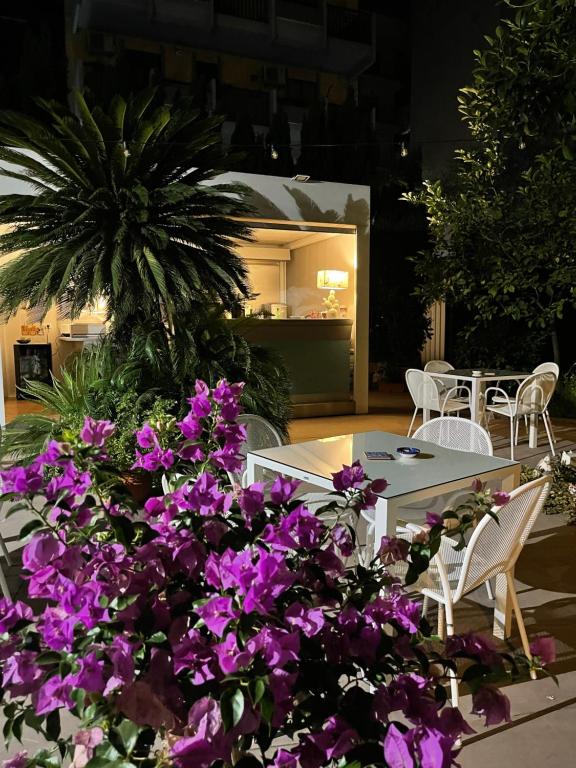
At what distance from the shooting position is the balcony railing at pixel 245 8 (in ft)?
32.1

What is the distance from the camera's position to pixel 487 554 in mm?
2076

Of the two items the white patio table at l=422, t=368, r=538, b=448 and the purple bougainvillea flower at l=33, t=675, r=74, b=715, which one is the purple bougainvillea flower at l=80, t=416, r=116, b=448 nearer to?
the purple bougainvillea flower at l=33, t=675, r=74, b=715

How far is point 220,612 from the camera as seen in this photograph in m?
0.61

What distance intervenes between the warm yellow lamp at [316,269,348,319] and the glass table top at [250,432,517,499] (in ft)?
19.4

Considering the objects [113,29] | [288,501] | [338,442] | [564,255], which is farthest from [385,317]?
[288,501]

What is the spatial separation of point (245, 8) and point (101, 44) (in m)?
2.48

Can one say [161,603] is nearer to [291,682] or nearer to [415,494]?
[291,682]

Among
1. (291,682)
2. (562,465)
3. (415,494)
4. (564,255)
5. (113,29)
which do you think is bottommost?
(562,465)

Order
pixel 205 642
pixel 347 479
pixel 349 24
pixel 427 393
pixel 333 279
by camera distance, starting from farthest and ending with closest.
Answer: pixel 349 24, pixel 333 279, pixel 427 393, pixel 347 479, pixel 205 642

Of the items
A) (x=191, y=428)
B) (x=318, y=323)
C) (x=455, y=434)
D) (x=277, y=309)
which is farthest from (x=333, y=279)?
(x=191, y=428)

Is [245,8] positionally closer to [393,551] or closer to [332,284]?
[332,284]

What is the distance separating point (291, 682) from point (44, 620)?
270 mm

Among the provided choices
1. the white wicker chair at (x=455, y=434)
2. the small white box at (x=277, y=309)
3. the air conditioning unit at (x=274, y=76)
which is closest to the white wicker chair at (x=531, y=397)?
the white wicker chair at (x=455, y=434)

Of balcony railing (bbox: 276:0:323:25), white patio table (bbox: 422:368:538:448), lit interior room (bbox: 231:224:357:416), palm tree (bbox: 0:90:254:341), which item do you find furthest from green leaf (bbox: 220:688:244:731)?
balcony railing (bbox: 276:0:323:25)
